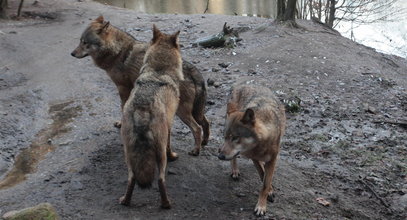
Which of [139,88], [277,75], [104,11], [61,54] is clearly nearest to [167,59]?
[139,88]

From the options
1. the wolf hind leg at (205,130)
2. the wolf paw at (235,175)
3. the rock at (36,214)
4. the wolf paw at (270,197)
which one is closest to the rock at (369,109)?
the wolf hind leg at (205,130)

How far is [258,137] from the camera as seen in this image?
455 cm

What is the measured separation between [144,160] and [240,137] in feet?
3.44

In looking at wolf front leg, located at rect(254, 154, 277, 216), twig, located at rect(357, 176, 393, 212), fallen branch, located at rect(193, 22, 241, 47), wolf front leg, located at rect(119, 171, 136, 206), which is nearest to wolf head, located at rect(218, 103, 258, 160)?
wolf front leg, located at rect(254, 154, 277, 216)

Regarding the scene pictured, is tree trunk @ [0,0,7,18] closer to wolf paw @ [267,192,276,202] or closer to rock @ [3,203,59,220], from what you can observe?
rock @ [3,203,59,220]

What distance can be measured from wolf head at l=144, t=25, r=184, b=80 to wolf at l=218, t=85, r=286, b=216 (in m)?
1.07

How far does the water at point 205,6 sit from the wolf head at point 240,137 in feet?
73.9

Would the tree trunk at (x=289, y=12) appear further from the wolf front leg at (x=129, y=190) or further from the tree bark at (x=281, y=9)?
the wolf front leg at (x=129, y=190)

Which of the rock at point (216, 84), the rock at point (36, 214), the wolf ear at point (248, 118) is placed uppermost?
the wolf ear at point (248, 118)

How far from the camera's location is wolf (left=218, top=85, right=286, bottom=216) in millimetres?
4531

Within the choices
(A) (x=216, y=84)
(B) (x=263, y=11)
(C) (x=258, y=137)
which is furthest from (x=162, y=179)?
(B) (x=263, y=11)

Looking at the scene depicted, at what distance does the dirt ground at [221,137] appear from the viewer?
496 cm

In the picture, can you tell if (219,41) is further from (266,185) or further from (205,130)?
(266,185)

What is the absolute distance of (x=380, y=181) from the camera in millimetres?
5727
